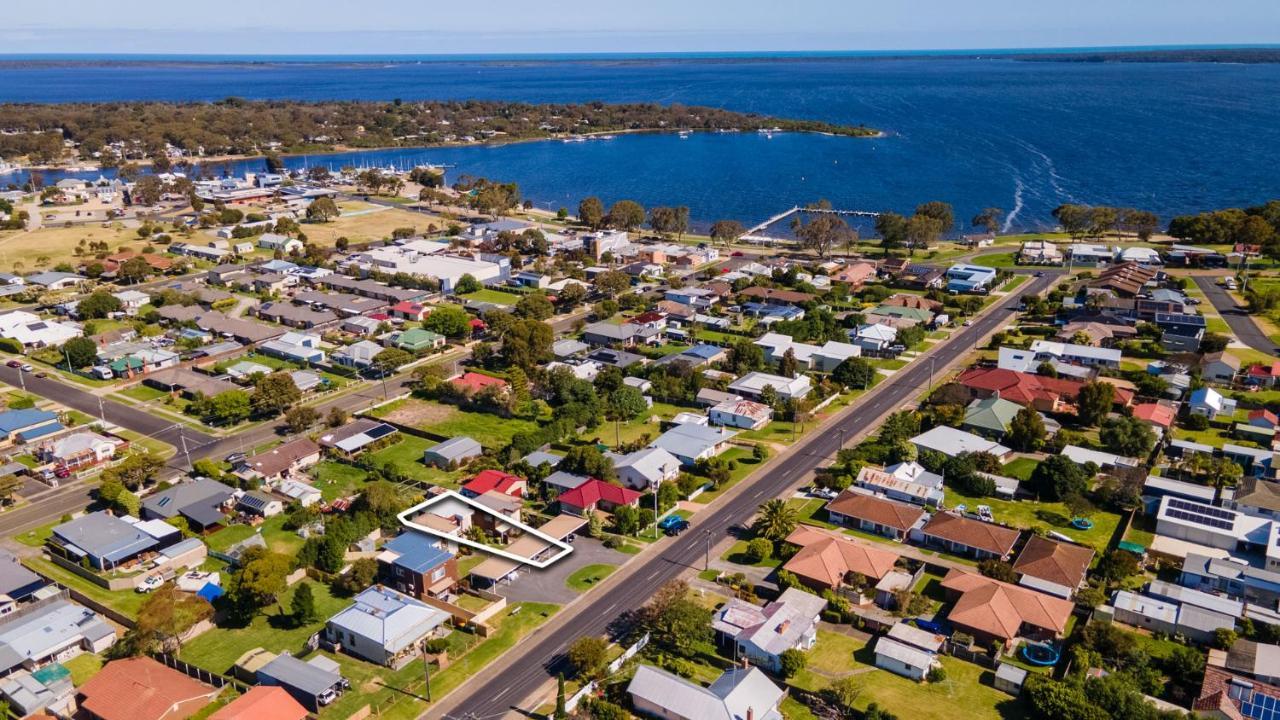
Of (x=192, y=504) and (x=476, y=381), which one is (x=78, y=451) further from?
(x=476, y=381)

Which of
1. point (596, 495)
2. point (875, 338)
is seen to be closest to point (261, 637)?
point (596, 495)

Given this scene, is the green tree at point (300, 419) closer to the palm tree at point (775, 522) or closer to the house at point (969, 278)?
the palm tree at point (775, 522)

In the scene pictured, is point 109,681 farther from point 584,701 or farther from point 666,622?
point 666,622

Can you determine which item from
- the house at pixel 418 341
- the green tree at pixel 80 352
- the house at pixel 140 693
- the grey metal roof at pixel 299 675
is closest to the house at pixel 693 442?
the grey metal roof at pixel 299 675

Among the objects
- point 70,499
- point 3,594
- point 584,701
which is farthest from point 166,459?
→ point 584,701

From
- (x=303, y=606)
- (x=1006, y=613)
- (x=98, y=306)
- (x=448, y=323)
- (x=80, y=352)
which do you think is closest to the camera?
(x=1006, y=613)

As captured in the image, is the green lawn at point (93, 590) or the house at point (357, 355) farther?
the house at point (357, 355)

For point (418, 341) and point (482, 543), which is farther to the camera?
point (418, 341)
